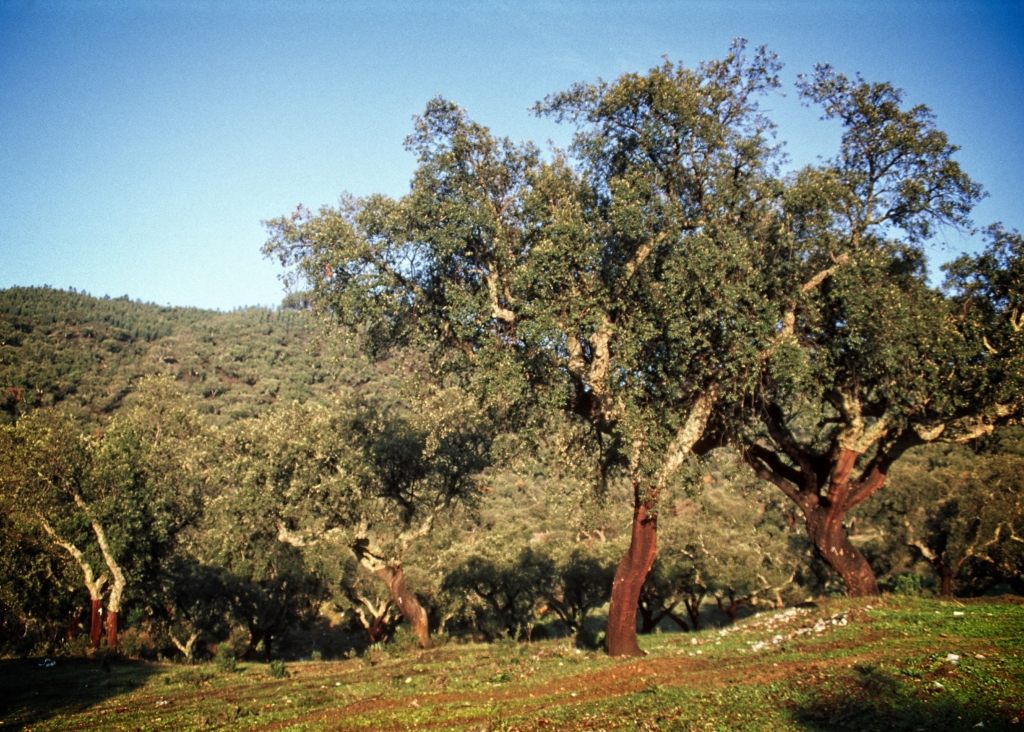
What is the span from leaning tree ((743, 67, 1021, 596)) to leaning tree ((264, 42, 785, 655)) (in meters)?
1.13

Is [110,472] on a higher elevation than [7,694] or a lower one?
higher

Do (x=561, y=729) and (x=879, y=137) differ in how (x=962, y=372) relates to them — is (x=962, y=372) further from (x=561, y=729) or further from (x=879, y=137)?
(x=561, y=729)

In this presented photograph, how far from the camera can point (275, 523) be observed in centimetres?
2511

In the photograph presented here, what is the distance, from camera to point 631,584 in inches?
589

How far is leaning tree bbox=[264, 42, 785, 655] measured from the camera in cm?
1443

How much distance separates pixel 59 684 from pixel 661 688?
13916 millimetres

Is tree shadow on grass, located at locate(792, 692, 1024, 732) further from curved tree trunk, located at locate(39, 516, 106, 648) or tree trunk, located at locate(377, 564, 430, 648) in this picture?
curved tree trunk, located at locate(39, 516, 106, 648)

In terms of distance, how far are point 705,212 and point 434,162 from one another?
6.88m

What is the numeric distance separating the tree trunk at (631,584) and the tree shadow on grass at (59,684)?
10.4 meters

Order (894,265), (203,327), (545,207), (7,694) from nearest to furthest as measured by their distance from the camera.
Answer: (7,694), (545,207), (894,265), (203,327)

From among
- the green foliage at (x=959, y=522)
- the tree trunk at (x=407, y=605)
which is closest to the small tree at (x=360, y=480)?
the tree trunk at (x=407, y=605)

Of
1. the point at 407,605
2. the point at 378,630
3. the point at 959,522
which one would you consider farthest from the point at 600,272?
the point at 378,630

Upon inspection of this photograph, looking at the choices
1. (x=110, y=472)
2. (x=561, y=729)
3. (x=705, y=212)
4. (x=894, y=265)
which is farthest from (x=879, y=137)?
(x=110, y=472)

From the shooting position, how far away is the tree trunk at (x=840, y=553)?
16688 millimetres
